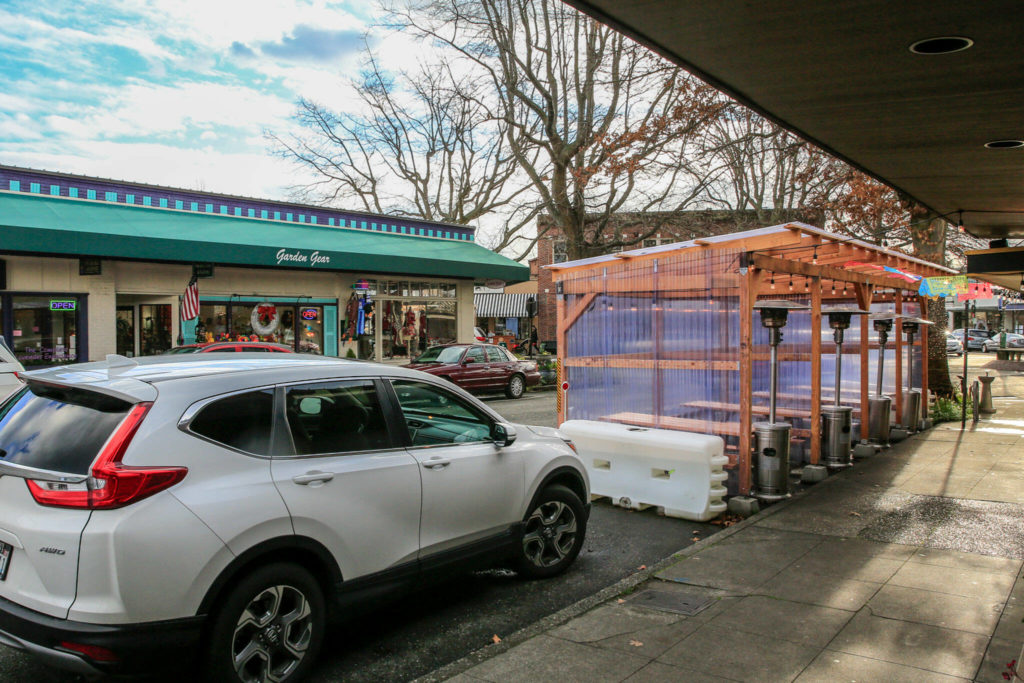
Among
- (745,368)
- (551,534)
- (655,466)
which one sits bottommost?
(551,534)

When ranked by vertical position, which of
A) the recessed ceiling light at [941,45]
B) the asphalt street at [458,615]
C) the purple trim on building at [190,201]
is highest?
the purple trim on building at [190,201]

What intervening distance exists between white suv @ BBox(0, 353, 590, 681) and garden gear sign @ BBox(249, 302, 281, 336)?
1528 centimetres

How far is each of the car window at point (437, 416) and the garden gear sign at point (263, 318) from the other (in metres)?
15.1

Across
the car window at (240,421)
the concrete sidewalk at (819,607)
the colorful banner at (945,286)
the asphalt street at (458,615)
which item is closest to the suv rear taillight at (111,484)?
the car window at (240,421)

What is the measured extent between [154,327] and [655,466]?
46.9ft

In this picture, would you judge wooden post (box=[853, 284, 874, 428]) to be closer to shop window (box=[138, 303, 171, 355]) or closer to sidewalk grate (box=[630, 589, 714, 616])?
sidewalk grate (box=[630, 589, 714, 616])

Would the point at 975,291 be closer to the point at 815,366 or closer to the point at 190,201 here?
the point at 815,366

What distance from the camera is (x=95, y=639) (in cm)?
313

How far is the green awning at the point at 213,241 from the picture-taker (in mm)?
14391

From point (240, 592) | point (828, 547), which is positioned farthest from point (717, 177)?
point (240, 592)

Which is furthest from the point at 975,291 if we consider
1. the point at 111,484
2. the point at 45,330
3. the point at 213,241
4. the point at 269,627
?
the point at 45,330

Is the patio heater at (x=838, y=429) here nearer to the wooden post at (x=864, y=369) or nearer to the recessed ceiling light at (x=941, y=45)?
the wooden post at (x=864, y=369)

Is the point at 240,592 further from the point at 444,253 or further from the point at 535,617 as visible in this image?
the point at 444,253

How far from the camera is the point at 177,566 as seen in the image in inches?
129
